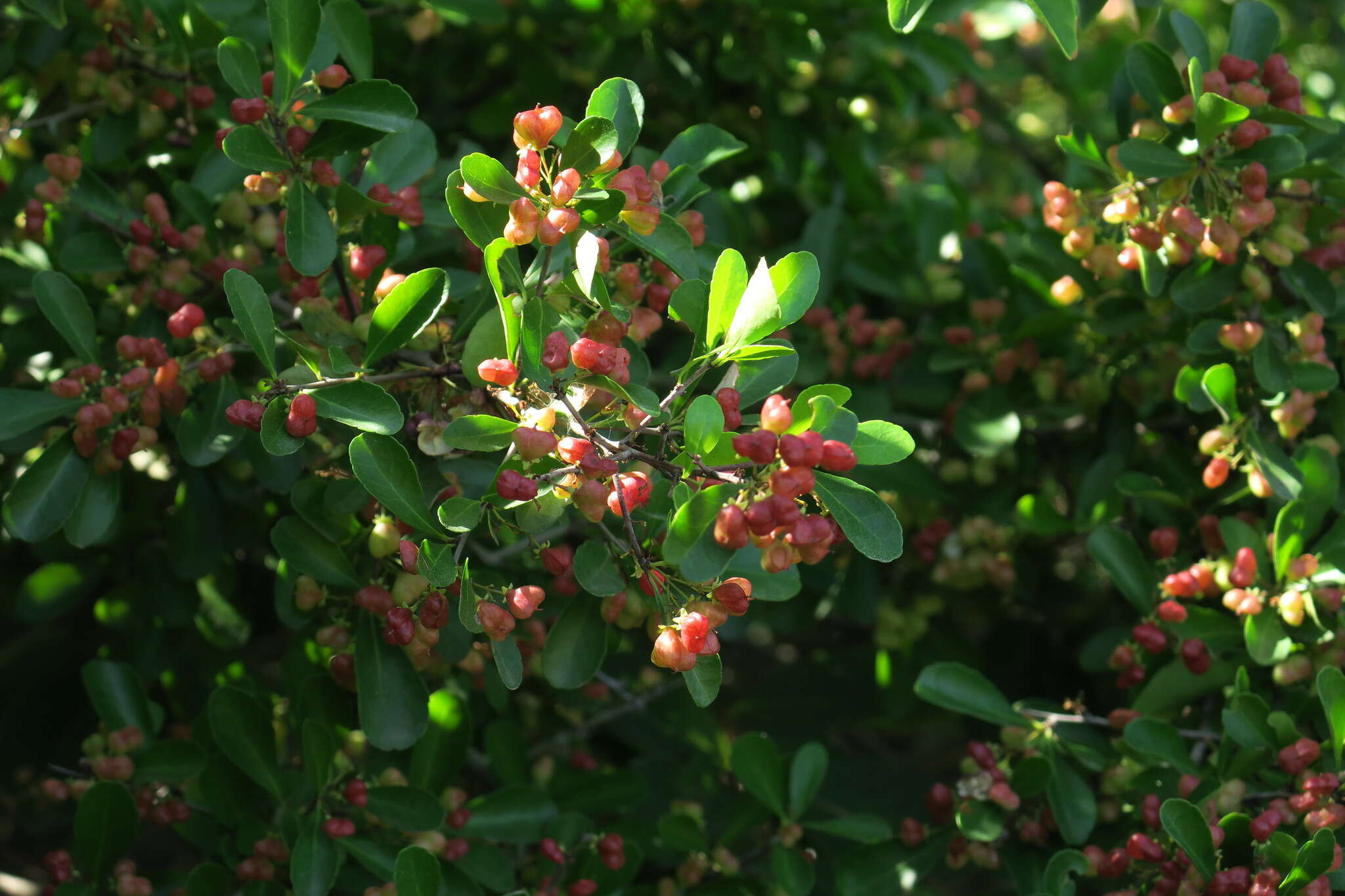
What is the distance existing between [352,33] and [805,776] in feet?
4.12

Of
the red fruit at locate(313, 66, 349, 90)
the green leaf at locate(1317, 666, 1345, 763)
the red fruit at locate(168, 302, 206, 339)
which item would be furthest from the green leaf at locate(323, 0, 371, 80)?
the green leaf at locate(1317, 666, 1345, 763)

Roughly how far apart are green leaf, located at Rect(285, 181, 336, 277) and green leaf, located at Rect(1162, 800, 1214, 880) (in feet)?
3.81

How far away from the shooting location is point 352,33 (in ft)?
5.30

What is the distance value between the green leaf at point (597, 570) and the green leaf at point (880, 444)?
30 cm

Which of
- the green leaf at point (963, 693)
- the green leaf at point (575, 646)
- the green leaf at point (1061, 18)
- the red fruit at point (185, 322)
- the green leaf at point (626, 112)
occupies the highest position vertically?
the green leaf at point (1061, 18)

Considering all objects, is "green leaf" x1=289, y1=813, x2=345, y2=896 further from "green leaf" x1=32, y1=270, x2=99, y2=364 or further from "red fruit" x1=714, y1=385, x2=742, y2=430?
"red fruit" x1=714, y1=385, x2=742, y2=430

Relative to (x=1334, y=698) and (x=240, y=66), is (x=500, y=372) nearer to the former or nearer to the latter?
(x=240, y=66)

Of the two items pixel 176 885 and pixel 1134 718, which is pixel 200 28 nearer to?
pixel 176 885

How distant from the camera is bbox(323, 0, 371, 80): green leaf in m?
1.58

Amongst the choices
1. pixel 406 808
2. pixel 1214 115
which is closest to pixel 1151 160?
pixel 1214 115

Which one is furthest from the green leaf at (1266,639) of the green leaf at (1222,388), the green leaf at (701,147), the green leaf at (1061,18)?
the green leaf at (701,147)

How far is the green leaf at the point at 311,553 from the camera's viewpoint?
1.40m

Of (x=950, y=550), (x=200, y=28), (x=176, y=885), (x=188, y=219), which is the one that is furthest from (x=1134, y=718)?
(x=200, y=28)

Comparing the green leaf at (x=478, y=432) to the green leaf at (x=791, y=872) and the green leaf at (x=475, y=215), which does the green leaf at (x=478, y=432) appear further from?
the green leaf at (x=791, y=872)
